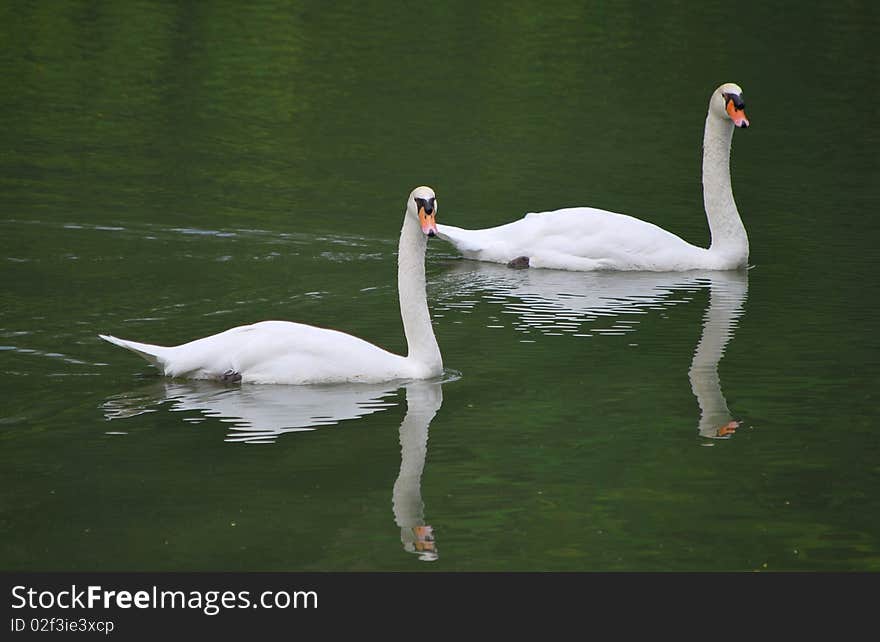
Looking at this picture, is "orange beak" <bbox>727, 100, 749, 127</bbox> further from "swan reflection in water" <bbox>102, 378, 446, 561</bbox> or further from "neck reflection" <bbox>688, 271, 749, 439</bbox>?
"swan reflection in water" <bbox>102, 378, 446, 561</bbox>

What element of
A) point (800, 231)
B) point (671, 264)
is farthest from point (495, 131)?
point (671, 264)

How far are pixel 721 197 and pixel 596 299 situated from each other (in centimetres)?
301

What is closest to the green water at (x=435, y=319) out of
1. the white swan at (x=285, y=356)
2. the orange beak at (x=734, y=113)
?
the white swan at (x=285, y=356)

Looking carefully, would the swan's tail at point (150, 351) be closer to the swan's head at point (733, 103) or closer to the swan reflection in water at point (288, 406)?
the swan reflection in water at point (288, 406)

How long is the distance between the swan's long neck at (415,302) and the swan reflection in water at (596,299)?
1.53m

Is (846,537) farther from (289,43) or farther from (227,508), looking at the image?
(289,43)

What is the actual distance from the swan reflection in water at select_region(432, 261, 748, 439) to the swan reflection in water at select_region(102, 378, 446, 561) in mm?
2039

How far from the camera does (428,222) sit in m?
11.8

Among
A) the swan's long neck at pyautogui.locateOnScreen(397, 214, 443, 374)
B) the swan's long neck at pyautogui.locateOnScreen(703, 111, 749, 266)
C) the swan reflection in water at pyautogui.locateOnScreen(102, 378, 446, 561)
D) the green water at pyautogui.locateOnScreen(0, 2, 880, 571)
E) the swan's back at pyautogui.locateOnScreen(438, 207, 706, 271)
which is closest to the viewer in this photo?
the green water at pyautogui.locateOnScreen(0, 2, 880, 571)

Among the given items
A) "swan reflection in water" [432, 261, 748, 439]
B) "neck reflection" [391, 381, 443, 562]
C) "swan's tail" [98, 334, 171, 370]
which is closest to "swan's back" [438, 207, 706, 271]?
"swan reflection in water" [432, 261, 748, 439]

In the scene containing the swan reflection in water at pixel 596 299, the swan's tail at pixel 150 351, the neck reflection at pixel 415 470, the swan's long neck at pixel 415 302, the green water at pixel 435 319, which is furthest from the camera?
the swan reflection in water at pixel 596 299

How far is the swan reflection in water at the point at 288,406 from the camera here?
10.5 metres

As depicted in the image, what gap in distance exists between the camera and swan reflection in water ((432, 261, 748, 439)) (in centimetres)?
1388

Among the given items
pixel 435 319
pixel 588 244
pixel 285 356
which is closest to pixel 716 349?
pixel 435 319
